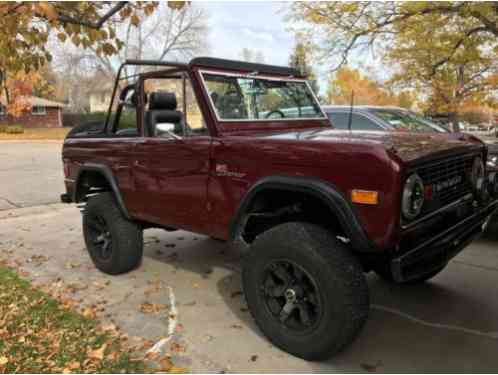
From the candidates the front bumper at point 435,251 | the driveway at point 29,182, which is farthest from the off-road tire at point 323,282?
the driveway at point 29,182

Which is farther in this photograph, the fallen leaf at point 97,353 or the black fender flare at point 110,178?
the black fender flare at point 110,178

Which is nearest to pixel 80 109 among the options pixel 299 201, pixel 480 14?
pixel 480 14

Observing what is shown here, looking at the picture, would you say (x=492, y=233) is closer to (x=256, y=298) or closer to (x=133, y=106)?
(x=256, y=298)

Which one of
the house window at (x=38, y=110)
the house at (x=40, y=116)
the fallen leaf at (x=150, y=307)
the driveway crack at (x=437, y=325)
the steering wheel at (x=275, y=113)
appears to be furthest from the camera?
the house window at (x=38, y=110)

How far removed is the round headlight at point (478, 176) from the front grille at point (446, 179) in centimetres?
5

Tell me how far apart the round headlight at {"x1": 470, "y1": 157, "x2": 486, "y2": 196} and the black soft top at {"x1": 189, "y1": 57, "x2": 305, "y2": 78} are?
183cm

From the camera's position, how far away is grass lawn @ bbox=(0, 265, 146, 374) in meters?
2.71

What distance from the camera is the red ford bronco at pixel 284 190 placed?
2422mm

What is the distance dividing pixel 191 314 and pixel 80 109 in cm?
6299

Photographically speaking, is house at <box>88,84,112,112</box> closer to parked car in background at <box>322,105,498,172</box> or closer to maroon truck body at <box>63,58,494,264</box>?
parked car in background at <box>322,105,498,172</box>

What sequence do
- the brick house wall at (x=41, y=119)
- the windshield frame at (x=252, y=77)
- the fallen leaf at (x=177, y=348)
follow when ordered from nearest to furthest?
1. the fallen leaf at (x=177, y=348)
2. the windshield frame at (x=252, y=77)
3. the brick house wall at (x=41, y=119)

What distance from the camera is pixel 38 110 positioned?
44.2 m

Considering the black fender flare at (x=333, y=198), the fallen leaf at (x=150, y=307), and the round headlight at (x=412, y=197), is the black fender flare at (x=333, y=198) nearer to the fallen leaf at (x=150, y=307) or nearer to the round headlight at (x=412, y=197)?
the round headlight at (x=412, y=197)

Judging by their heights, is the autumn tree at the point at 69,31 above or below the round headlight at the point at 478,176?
above
